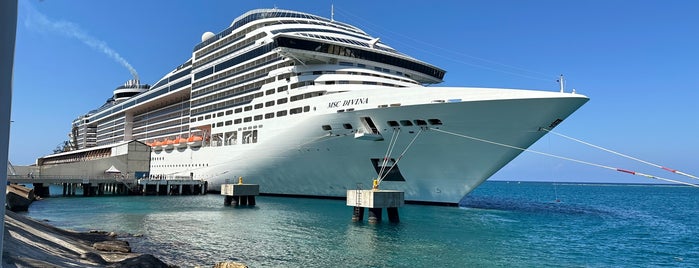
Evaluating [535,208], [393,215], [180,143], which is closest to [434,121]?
[393,215]

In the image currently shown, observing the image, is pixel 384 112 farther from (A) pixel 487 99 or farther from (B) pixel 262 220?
(B) pixel 262 220

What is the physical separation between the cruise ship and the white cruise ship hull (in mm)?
65

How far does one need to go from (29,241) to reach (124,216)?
16022 mm

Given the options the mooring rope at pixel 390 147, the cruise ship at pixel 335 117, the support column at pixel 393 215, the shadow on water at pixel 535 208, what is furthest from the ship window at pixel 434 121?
the shadow on water at pixel 535 208

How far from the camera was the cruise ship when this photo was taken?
23.0 m

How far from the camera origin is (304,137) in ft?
93.2

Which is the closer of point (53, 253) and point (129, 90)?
point (53, 253)

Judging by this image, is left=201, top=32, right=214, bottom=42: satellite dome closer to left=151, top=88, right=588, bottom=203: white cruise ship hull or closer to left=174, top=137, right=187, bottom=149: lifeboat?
left=174, top=137, right=187, bottom=149: lifeboat

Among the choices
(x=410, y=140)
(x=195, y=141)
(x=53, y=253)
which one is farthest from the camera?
(x=195, y=141)

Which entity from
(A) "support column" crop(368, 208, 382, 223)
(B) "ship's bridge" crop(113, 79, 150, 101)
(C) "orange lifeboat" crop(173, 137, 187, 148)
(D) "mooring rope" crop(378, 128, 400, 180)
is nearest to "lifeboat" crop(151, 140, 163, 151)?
(C) "orange lifeboat" crop(173, 137, 187, 148)

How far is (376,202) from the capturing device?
2170 centimetres

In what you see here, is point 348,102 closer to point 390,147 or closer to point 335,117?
point 335,117

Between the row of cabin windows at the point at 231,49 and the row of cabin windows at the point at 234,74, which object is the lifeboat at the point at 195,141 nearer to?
the row of cabin windows at the point at 234,74

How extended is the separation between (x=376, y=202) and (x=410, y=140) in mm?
4591
